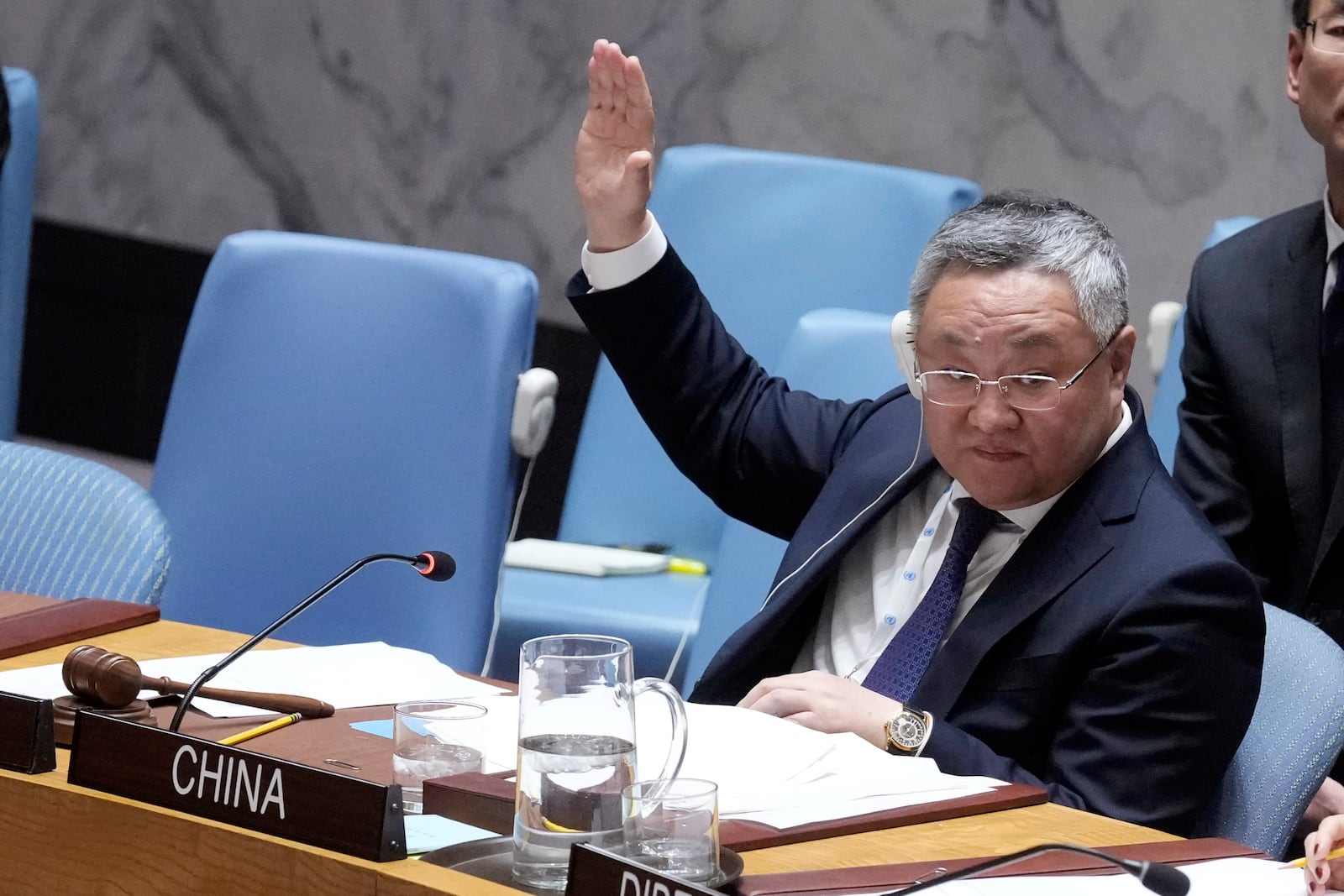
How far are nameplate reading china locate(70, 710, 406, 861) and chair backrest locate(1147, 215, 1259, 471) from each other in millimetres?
1630

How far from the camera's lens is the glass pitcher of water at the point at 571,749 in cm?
101

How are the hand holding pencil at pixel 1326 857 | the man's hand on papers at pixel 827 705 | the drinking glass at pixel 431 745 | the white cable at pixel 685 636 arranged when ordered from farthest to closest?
1. the white cable at pixel 685 636
2. the man's hand on papers at pixel 827 705
3. the drinking glass at pixel 431 745
4. the hand holding pencil at pixel 1326 857

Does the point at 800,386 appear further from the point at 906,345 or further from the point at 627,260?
the point at 906,345

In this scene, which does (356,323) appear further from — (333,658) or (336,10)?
(336,10)

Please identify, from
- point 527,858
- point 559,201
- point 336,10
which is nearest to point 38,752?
point 527,858

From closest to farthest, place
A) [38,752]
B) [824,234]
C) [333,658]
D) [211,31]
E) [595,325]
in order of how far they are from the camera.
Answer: [38,752] < [333,658] < [595,325] < [824,234] < [211,31]

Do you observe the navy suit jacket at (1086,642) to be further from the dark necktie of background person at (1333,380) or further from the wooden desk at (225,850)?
the dark necktie of background person at (1333,380)

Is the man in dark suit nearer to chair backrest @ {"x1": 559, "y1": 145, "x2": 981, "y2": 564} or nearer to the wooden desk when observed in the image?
the wooden desk

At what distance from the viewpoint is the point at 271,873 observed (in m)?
1.03

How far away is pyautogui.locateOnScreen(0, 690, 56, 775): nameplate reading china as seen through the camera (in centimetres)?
118

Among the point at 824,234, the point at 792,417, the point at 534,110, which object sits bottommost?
the point at 792,417

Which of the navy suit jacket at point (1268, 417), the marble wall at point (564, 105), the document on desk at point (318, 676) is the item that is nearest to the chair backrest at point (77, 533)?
the document on desk at point (318, 676)

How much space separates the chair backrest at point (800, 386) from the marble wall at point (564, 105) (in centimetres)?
111

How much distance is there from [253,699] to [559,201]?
2.33 meters
